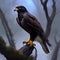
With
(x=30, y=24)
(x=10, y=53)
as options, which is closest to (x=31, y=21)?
(x=30, y=24)

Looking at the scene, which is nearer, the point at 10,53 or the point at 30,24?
the point at 10,53

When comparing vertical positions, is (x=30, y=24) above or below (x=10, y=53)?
below

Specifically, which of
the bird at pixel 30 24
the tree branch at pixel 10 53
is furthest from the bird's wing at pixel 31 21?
the tree branch at pixel 10 53

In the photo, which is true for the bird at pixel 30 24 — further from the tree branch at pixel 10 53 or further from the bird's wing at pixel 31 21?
the tree branch at pixel 10 53

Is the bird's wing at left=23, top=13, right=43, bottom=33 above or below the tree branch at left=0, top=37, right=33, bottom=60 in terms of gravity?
below

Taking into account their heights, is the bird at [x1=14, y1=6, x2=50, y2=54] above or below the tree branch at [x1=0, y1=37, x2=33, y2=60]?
below

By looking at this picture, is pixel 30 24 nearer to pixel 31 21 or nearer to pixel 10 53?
pixel 31 21

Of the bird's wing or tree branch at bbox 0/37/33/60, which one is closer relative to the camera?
tree branch at bbox 0/37/33/60

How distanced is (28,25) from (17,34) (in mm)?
610

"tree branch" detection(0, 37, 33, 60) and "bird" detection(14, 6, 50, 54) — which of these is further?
"bird" detection(14, 6, 50, 54)

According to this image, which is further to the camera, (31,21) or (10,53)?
(31,21)

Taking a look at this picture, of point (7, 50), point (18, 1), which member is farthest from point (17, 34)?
point (7, 50)

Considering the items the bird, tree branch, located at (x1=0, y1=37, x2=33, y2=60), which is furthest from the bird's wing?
tree branch, located at (x1=0, y1=37, x2=33, y2=60)

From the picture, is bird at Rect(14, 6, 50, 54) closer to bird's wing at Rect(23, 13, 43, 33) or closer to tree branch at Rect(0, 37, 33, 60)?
bird's wing at Rect(23, 13, 43, 33)
